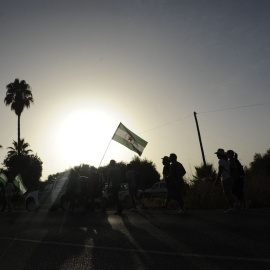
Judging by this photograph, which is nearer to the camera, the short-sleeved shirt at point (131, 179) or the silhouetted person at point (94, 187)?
the short-sleeved shirt at point (131, 179)

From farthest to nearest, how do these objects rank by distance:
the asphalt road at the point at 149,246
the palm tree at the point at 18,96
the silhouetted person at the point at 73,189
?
the palm tree at the point at 18,96
the silhouetted person at the point at 73,189
the asphalt road at the point at 149,246

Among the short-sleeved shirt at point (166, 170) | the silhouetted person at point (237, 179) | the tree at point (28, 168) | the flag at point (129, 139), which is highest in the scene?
the tree at point (28, 168)

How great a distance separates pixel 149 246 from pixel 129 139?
37.3 feet

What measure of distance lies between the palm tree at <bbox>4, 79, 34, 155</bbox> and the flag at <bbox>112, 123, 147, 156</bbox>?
26.2 metres

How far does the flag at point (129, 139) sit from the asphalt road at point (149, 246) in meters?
8.30

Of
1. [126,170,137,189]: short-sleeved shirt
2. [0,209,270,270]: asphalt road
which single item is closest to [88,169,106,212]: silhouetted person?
[126,170,137,189]: short-sleeved shirt

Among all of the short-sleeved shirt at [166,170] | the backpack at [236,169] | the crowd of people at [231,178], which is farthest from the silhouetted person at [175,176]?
the backpack at [236,169]

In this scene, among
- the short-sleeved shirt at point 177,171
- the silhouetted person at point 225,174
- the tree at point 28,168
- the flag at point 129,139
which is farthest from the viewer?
the tree at point 28,168

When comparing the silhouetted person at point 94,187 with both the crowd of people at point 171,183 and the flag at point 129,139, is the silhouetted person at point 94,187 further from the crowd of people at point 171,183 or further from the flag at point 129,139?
the flag at point 129,139

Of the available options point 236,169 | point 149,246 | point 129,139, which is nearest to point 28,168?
point 129,139

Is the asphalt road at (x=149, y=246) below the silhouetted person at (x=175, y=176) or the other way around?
below

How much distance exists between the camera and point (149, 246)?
582 cm

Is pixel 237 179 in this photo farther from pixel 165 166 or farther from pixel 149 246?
pixel 149 246

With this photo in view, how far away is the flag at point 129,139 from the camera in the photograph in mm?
16875
